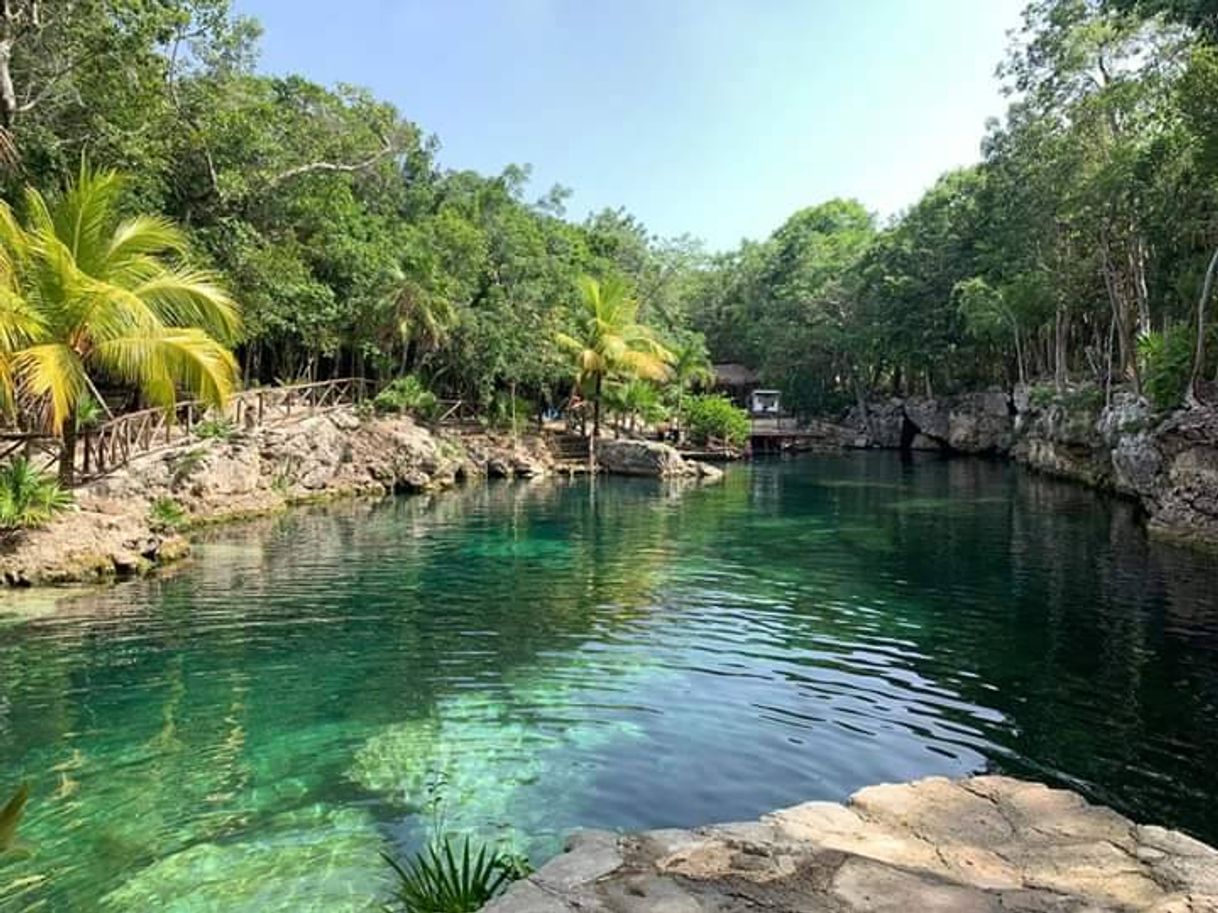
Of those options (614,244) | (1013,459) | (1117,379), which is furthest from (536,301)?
(1013,459)

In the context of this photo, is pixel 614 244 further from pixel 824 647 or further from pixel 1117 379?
pixel 824 647

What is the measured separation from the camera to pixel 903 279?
46.9 m

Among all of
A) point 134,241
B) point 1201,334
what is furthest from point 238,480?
point 1201,334

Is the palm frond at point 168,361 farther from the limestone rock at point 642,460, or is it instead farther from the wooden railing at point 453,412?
the limestone rock at point 642,460

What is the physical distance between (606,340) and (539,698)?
27098mm

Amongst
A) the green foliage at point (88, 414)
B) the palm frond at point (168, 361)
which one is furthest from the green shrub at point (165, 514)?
the palm frond at point (168, 361)

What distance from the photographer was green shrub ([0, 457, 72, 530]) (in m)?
12.9

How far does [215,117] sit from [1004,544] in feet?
63.4

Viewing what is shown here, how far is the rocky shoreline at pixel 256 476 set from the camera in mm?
13461

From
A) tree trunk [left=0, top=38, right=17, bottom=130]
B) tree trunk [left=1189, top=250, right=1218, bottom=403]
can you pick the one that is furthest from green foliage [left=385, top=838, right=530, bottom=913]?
tree trunk [left=1189, top=250, right=1218, bottom=403]

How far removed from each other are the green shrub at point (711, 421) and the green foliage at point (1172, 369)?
76.7 ft

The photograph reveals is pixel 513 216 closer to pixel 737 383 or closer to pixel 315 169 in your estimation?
pixel 315 169

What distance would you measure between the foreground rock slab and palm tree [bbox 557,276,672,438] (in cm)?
3066

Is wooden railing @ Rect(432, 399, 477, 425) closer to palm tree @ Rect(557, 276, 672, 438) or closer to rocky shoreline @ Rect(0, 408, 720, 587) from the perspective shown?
rocky shoreline @ Rect(0, 408, 720, 587)
